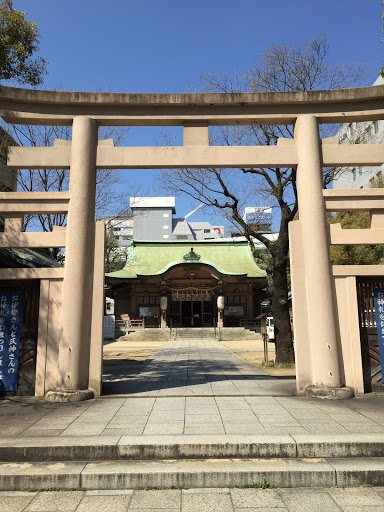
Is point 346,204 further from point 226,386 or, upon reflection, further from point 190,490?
point 190,490

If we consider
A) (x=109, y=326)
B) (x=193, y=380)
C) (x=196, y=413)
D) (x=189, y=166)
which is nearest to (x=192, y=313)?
(x=109, y=326)

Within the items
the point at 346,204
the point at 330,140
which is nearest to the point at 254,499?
the point at 346,204

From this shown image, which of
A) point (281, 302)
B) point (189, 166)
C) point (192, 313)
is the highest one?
point (189, 166)

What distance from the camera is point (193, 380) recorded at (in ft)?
28.6

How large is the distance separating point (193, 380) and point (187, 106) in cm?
615

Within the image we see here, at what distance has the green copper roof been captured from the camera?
95.9 ft

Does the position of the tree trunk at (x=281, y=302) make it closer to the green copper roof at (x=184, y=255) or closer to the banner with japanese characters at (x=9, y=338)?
the banner with japanese characters at (x=9, y=338)

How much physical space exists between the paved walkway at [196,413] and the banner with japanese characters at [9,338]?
40cm

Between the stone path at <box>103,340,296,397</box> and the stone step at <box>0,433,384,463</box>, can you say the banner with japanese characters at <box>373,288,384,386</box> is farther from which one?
the stone step at <box>0,433,384,463</box>

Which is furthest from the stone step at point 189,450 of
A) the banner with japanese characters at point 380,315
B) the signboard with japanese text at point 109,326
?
the signboard with japanese text at point 109,326

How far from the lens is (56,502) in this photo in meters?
3.53

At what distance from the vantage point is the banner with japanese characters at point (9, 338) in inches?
263

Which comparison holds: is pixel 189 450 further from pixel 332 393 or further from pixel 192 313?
pixel 192 313

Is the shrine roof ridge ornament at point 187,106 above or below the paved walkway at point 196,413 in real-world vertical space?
above
